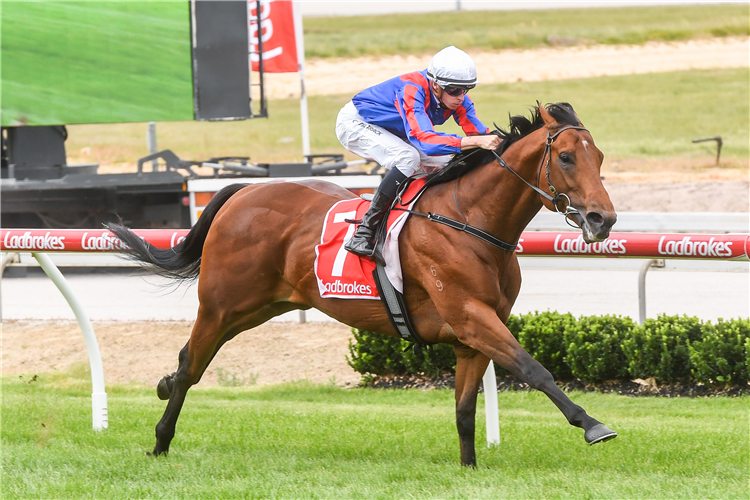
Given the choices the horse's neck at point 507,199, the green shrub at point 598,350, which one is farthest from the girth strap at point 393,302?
the green shrub at point 598,350

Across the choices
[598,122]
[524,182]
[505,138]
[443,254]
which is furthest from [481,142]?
[598,122]

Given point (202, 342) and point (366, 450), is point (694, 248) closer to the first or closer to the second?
point (366, 450)

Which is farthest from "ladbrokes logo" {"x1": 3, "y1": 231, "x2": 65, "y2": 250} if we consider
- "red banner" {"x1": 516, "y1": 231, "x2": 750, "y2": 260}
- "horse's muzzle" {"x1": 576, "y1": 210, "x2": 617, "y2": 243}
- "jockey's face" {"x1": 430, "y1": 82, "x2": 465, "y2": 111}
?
"horse's muzzle" {"x1": 576, "y1": 210, "x2": 617, "y2": 243}

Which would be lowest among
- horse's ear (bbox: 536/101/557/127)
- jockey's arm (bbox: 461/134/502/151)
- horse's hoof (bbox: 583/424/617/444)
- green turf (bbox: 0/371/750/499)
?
green turf (bbox: 0/371/750/499)

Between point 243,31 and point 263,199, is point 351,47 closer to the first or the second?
point 243,31

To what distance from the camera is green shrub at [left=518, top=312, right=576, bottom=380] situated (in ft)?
21.3

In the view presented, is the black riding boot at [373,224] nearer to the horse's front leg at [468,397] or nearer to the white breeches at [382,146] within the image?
the white breeches at [382,146]

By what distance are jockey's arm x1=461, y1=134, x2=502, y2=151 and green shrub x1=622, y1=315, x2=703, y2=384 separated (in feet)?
8.20

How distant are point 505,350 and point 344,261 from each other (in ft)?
3.25

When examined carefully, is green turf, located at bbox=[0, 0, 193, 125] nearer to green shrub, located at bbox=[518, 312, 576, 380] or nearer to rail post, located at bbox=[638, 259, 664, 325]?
green shrub, located at bbox=[518, 312, 576, 380]

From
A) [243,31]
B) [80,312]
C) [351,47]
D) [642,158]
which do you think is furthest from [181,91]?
[351,47]

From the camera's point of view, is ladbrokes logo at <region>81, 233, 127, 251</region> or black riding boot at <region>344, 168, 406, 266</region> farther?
ladbrokes logo at <region>81, 233, 127, 251</region>

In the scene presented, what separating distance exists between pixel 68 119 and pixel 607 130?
21.7 m

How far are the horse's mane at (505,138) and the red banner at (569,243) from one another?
0.59m
